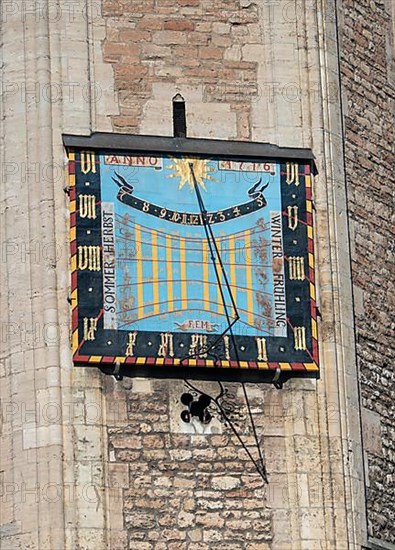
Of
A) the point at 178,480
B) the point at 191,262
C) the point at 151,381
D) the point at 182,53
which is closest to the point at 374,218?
the point at 191,262

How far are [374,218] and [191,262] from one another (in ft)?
5.95

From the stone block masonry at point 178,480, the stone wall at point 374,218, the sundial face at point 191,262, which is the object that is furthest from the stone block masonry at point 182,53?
the stone block masonry at point 178,480

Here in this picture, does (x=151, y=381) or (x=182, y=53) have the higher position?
(x=182, y=53)

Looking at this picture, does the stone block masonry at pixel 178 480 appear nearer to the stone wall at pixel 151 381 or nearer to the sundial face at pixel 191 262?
the stone wall at pixel 151 381

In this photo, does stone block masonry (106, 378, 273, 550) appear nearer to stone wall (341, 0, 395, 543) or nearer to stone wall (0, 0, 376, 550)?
stone wall (0, 0, 376, 550)

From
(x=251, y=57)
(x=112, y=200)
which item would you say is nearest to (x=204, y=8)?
(x=251, y=57)

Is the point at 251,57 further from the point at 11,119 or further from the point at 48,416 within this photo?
the point at 48,416

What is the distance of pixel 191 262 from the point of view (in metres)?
→ 21.0

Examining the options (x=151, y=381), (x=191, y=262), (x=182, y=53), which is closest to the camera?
(x=151, y=381)

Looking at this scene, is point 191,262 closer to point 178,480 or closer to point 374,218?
point 178,480

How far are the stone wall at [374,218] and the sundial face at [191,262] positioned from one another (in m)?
0.66

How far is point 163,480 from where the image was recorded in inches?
808

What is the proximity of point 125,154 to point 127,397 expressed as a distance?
1865 millimetres

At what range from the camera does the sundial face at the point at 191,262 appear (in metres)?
20.7
